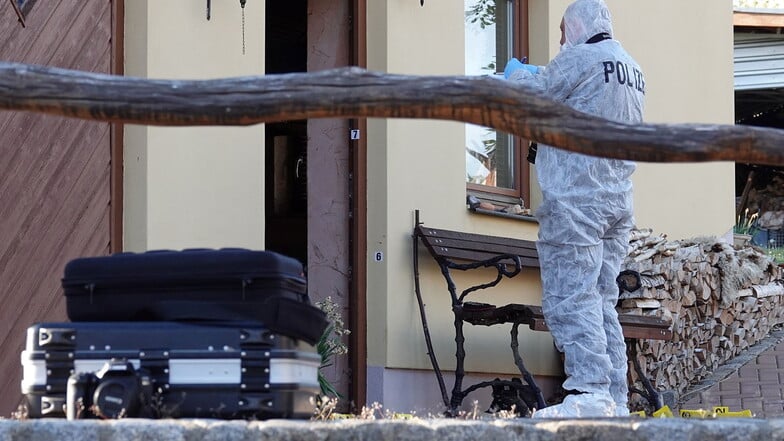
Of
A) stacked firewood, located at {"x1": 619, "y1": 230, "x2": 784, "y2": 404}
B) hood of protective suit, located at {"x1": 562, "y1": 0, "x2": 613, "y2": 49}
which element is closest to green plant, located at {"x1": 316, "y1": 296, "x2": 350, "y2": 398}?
hood of protective suit, located at {"x1": 562, "y1": 0, "x2": 613, "y2": 49}

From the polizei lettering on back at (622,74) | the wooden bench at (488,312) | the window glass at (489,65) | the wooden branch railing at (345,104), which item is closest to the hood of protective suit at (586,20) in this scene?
the polizei lettering on back at (622,74)

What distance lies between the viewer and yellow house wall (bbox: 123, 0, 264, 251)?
23.6 feet

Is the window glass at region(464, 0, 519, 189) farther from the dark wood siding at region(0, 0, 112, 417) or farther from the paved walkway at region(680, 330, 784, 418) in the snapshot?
the dark wood siding at region(0, 0, 112, 417)

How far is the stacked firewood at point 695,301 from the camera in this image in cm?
1005

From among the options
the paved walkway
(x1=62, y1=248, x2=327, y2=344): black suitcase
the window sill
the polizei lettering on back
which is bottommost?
the paved walkway

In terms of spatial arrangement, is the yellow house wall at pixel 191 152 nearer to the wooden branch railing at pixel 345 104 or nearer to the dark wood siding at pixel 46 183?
the dark wood siding at pixel 46 183

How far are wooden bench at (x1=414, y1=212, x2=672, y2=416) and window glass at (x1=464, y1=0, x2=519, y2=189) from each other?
0.61 meters

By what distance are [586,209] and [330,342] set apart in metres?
1.66

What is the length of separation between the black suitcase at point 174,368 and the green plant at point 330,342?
3.27 meters

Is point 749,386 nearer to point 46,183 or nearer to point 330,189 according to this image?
point 330,189

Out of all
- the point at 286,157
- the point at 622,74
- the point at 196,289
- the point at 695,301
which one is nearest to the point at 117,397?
the point at 196,289

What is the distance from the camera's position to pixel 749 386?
10.4m

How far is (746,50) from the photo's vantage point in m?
18.2

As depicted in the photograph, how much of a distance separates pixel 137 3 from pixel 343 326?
7.15 ft
